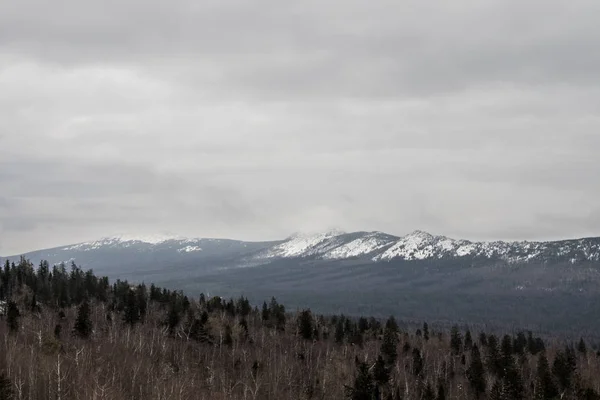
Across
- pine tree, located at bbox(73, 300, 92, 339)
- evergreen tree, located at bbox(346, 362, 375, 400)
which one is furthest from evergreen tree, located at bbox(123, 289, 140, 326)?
evergreen tree, located at bbox(346, 362, 375, 400)

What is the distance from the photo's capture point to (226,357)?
116 meters

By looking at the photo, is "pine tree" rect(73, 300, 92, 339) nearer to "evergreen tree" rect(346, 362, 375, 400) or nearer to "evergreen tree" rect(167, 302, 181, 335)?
"evergreen tree" rect(167, 302, 181, 335)

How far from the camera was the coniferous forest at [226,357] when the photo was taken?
7194 centimetres

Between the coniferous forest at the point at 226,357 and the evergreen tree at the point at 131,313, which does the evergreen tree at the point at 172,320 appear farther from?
the evergreen tree at the point at 131,313

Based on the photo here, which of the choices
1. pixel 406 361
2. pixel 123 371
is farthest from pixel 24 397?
pixel 406 361

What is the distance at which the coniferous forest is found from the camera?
236ft

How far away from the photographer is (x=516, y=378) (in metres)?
106

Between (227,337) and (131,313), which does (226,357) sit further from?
(131,313)

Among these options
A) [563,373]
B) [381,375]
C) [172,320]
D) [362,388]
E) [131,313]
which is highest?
[131,313]

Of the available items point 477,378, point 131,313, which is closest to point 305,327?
point 131,313

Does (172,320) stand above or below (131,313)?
below

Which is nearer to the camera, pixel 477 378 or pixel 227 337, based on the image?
pixel 477 378

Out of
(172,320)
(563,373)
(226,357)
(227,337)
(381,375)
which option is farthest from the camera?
(172,320)

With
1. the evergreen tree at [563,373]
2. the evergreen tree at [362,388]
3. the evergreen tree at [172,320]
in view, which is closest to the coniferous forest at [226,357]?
the evergreen tree at [362,388]
